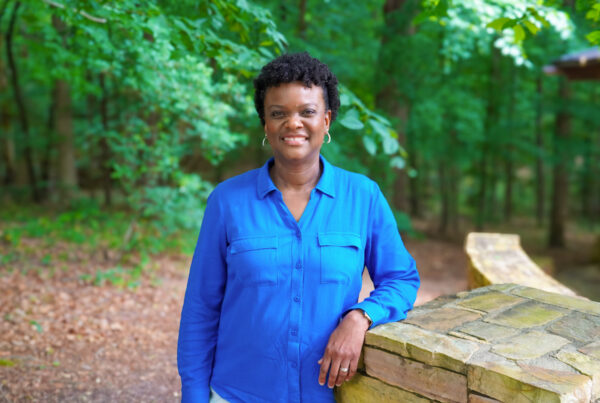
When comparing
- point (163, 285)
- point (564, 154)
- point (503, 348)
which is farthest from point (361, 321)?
point (564, 154)

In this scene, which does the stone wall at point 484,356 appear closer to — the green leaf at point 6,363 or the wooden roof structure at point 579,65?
the green leaf at point 6,363

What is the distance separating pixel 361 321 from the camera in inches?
68.7

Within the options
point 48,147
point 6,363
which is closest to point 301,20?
point 6,363

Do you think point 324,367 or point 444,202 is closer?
point 324,367

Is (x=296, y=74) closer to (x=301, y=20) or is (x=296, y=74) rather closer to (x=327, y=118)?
(x=327, y=118)

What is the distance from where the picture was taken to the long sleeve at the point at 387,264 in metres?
1.86

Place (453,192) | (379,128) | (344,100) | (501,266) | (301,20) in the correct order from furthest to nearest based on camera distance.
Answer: (453,192), (301,20), (501,266), (379,128), (344,100)

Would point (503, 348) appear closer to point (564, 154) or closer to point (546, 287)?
point (546, 287)

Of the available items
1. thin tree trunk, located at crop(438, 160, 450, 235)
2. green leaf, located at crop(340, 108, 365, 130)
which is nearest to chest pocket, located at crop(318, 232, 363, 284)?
green leaf, located at crop(340, 108, 365, 130)

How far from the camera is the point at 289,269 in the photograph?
1.70 metres

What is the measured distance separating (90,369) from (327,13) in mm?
6933

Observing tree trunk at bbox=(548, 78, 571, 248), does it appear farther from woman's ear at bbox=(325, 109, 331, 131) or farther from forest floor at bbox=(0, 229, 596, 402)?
woman's ear at bbox=(325, 109, 331, 131)

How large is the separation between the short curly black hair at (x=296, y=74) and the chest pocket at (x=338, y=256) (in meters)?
0.52

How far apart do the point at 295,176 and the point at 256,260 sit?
1.21 ft
